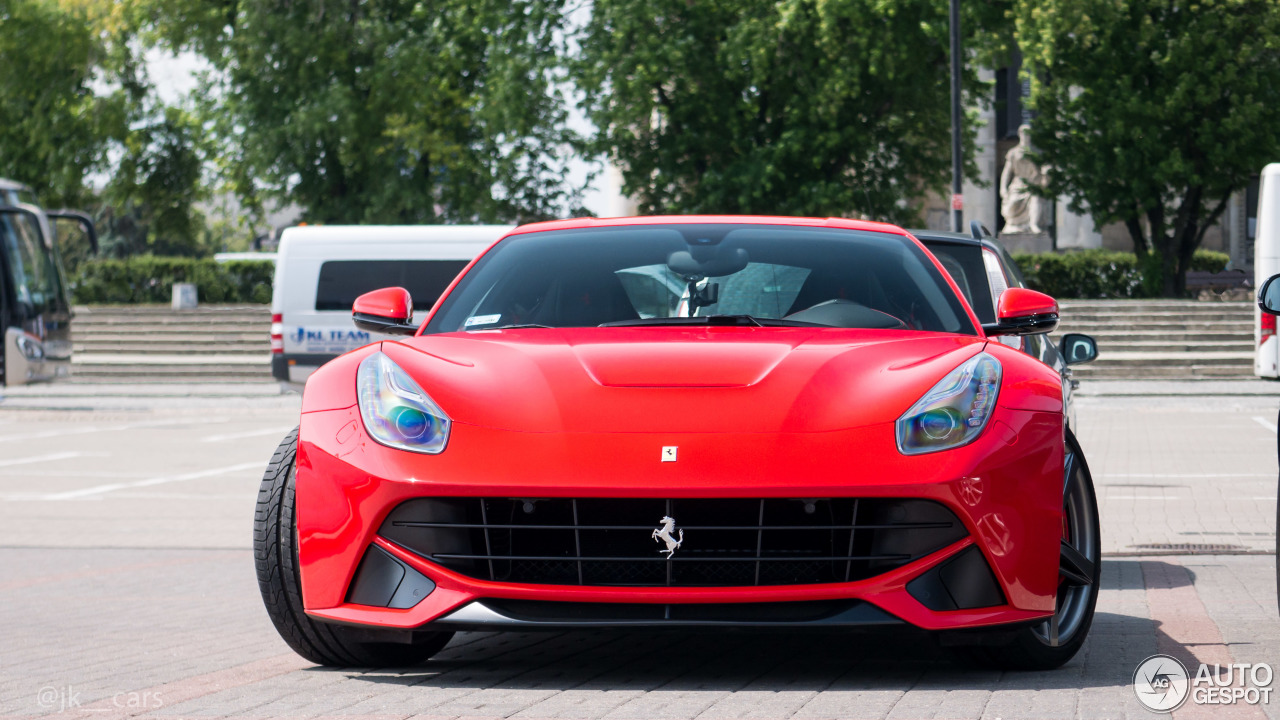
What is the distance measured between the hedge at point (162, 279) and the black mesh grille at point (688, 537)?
39929mm

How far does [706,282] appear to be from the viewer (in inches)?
207

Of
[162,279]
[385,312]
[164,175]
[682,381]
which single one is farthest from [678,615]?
[162,279]

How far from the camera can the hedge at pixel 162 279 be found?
4319 centimetres

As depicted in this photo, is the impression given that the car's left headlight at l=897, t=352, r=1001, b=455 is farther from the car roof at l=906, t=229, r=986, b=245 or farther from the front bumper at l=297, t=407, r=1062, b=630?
the car roof at l=906, t=229, r=986, b=245

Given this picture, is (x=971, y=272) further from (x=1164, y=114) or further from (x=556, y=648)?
(x=1164, y=114)

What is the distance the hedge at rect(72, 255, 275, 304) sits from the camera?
4319 centimetres

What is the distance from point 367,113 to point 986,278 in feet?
102

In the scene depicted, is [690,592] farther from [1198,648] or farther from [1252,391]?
[1252,391]

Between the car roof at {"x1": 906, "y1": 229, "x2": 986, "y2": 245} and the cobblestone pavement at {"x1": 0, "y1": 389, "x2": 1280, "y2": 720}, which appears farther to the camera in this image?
the car roof at {"x1": 906, "y1": 229, "x2": 986, "y2": 245}

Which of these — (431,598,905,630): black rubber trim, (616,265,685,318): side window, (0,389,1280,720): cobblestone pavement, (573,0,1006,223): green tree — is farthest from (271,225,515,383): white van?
(431,598,905,630): black rubber trim

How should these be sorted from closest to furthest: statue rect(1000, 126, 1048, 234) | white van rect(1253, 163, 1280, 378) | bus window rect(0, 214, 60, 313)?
white van rect(1253, 163, 1280, 378) < bus window rect(0, 214, 60, 313) < statue rect(1000, 126, 1048, 234)

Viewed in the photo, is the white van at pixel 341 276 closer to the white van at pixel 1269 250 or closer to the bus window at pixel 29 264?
the bus window at pixel 29 264

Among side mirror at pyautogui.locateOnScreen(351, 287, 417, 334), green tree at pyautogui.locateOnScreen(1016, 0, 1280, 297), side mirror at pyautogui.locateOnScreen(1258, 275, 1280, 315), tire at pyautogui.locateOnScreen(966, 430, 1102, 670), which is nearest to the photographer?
tire at pyautogui.locateOnScreen(966, 430, 1102, 670)

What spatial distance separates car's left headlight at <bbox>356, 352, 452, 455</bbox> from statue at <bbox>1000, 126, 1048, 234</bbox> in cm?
4236
